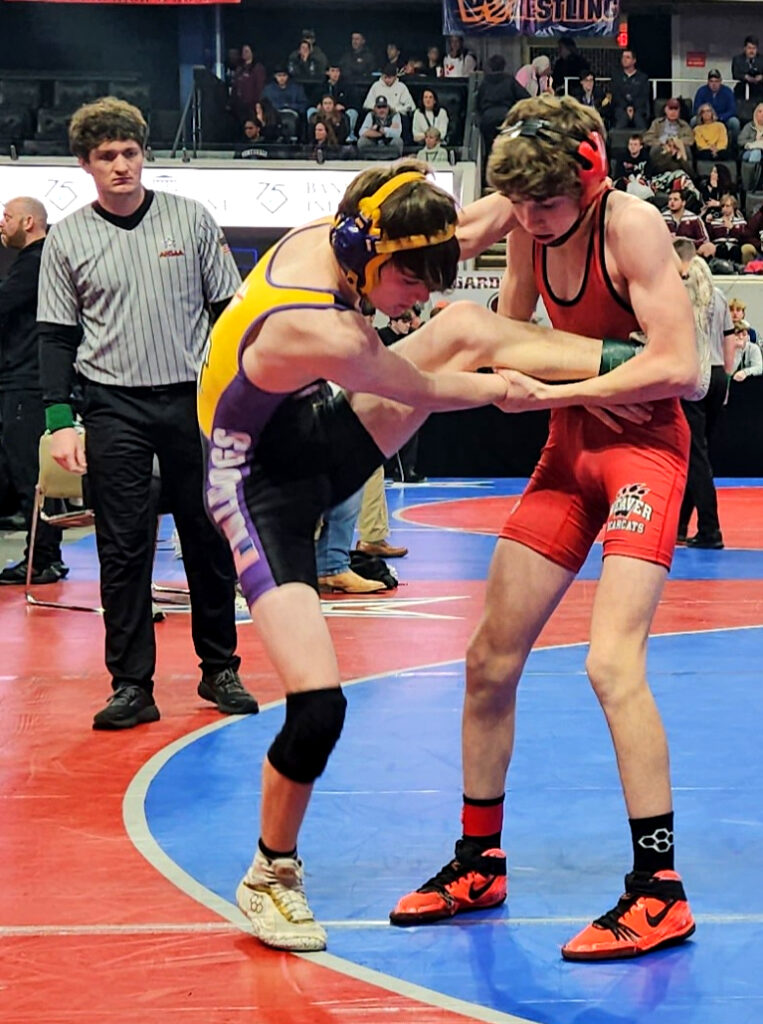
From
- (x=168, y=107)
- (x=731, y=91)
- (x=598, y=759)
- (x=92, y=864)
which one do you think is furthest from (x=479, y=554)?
(x=168, y=107)

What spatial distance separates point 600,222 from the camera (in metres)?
3.09

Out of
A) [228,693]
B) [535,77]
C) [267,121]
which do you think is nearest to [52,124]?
[267,121]

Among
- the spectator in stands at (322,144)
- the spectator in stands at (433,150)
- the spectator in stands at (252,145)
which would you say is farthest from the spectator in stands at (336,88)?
the spectator in stands at (433,150)

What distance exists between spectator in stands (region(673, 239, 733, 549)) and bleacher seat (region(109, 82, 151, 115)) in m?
12.7

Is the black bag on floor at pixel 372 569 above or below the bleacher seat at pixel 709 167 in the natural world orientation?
below

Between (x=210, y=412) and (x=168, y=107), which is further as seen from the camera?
(x=168, y=107)

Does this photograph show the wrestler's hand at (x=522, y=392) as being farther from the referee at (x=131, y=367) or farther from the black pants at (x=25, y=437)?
the black pants at (x=25, y=437)

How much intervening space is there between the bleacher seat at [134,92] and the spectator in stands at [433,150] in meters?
3.94

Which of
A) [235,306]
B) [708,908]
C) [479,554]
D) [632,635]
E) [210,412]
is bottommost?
[479,554]

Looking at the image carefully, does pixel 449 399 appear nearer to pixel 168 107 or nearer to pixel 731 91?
pixel 731 91

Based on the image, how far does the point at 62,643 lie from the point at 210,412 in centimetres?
347

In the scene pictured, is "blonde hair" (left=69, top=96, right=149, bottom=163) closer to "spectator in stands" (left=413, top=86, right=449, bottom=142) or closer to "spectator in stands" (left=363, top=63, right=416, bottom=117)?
"spectator in stands" (left=413, top=86, right=449, bottom=142)

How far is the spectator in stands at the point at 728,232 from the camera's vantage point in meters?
17.4

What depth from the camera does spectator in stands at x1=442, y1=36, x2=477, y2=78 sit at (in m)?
20.6
